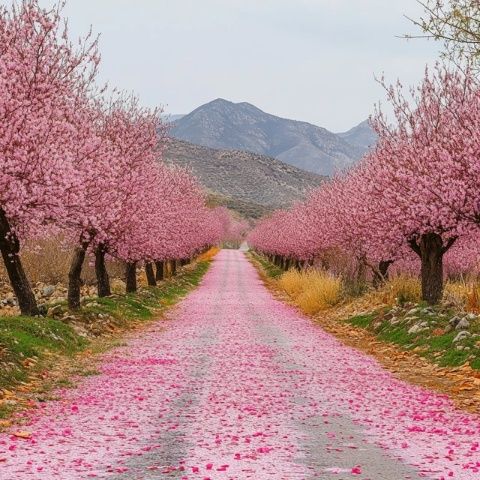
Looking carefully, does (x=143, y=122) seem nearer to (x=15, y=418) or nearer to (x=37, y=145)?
(x=37, y=145)

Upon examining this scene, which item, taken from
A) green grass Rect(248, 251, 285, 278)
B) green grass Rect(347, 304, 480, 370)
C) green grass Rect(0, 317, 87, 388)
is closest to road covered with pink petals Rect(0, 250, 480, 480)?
green grass Rect(0, 317, 87, 388)

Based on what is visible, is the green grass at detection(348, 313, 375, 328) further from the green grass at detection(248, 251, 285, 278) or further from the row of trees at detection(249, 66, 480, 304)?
the green grass at detection(248, 251, 285, 278)

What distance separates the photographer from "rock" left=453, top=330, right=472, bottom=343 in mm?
16858

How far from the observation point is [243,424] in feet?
33.0

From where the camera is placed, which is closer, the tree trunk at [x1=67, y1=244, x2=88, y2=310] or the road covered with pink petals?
the road covered with pink petals

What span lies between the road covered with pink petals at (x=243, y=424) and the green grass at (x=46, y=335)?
1264mm

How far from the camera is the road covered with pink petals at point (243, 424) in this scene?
767 centimetres

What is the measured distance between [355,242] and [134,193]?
33.3ft

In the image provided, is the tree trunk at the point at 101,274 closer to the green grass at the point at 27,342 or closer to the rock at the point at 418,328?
the green grass at the point at 27,342

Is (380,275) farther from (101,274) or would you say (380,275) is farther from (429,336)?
(429,336)

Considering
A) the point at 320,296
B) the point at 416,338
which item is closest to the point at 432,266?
the point at 416,338

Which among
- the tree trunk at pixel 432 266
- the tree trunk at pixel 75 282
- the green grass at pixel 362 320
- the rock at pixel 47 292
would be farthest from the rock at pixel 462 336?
the rock at pixel 47 292

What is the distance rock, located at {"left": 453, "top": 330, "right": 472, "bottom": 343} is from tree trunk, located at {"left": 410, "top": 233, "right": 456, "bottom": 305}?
667cm

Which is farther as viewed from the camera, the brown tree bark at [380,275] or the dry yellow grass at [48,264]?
the dry yellow grass at [48,264]
